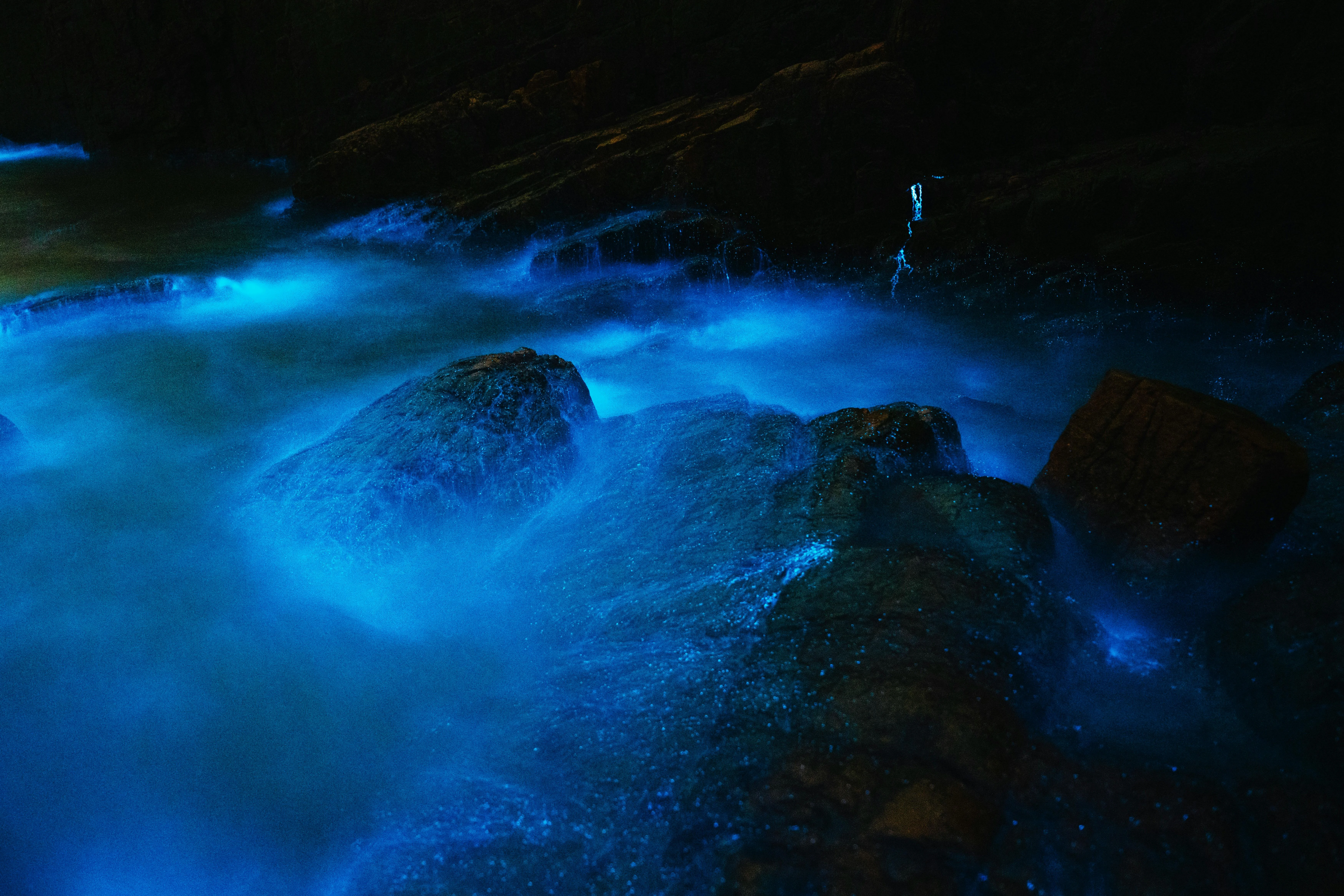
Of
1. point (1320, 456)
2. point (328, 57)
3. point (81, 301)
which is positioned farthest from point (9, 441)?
point (328, 57)

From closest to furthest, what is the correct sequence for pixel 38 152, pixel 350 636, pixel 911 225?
pixel 350 636 < pixel 911 225 < pixel 38 152

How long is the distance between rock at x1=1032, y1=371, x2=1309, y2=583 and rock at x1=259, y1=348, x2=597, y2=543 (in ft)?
10.8

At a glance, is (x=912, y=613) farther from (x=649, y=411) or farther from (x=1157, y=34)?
(x=1157, y=34)

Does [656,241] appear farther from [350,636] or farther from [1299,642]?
[1299,642]

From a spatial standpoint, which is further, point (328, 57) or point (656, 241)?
point (328, 57)

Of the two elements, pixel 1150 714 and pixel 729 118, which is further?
pixel 729 118

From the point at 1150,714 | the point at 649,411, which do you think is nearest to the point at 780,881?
the point at 1150,714

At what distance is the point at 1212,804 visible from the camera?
103 inches

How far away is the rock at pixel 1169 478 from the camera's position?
350 cm

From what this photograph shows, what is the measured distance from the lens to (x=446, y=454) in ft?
16.3

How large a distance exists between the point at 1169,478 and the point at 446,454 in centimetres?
418

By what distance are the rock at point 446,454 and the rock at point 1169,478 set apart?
3.28 metres

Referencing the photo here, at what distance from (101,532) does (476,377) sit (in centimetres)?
273

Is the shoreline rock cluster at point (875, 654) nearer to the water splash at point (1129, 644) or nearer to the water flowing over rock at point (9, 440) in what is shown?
the water splash at point (1129, 644)
